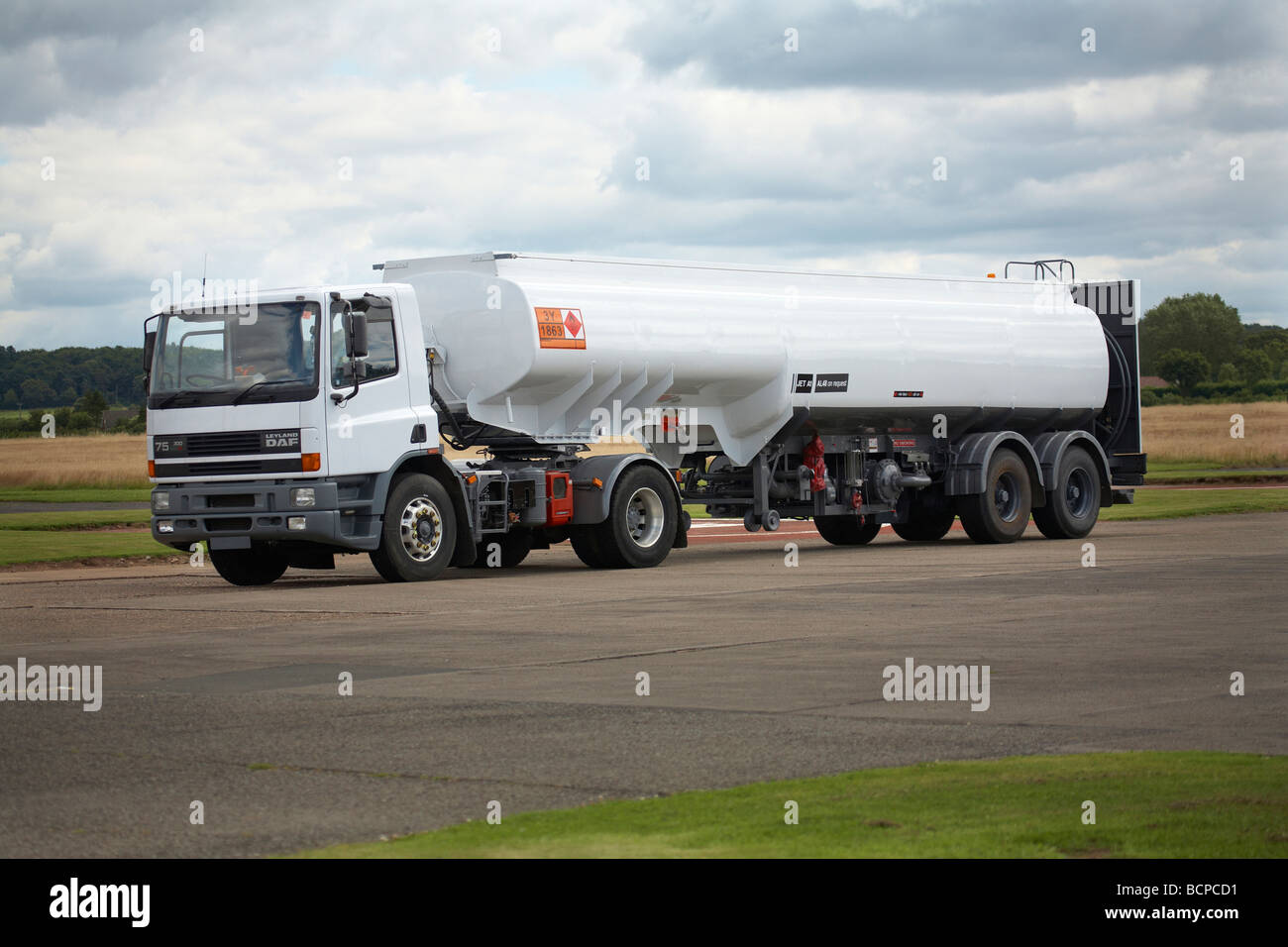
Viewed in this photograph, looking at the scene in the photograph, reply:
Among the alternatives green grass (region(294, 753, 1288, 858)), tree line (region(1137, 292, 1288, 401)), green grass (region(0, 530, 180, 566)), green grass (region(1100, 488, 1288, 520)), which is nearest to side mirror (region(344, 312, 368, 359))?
green grass (region(0, 530, 180, 566))

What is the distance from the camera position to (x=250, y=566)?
21.4 meters

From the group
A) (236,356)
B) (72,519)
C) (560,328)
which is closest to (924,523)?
(560,328)

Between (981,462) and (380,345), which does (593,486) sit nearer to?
(380,345)

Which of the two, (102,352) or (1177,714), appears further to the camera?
(102,352)

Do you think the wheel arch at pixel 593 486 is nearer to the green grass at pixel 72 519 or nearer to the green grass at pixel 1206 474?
the green grass at pixel 72 519

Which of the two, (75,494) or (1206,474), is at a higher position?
(75,494)

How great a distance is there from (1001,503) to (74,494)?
31.5 m

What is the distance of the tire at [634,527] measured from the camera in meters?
22.1

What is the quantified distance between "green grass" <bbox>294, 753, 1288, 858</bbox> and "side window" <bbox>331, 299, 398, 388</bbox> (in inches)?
496
